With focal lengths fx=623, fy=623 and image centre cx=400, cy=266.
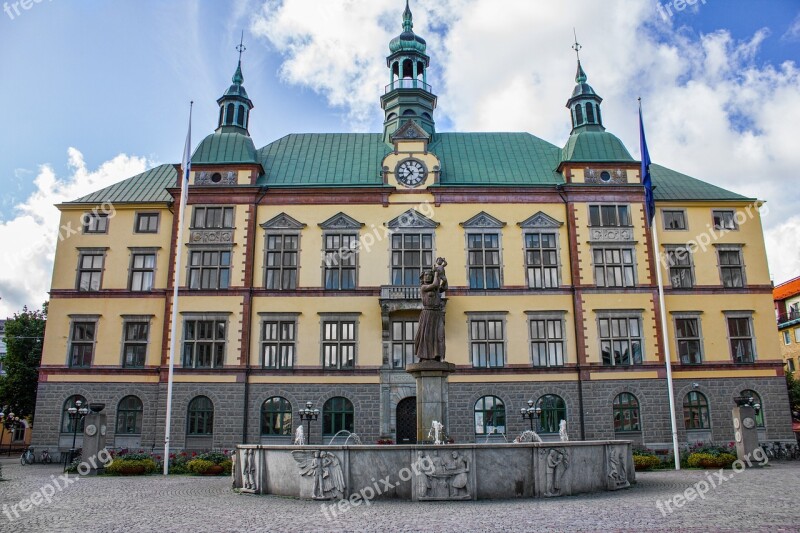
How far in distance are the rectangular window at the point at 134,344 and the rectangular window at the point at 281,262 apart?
25.6 ft

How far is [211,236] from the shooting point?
37625 mm

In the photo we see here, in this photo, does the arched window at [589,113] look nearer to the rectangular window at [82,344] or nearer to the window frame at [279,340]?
the window frame at [279,340]

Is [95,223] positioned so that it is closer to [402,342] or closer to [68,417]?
[68,417]

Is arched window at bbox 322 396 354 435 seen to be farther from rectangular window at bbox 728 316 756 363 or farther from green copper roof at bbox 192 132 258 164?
rectangular window at bbox 728 316 756 363

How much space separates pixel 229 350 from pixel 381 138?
60.5 feet

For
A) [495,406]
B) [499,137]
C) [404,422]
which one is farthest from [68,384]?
[499,137]

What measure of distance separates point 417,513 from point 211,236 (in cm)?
2667

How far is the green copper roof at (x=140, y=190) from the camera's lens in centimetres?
3953

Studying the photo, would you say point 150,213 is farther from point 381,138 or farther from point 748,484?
point 748,484

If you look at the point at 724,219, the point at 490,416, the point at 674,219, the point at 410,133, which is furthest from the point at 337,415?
the point at 724,219

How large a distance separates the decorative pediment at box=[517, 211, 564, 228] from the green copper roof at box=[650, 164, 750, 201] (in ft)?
22.0

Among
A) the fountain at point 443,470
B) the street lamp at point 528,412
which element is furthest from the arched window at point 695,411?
the fountain at point 443,470

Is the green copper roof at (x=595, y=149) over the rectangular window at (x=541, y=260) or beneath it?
over

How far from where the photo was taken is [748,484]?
21.1 metres
